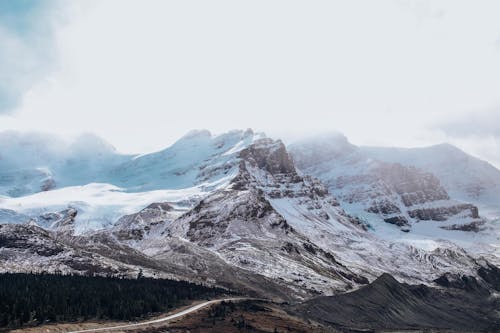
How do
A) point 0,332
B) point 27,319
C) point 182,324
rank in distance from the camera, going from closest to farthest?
point 0,332
point 27,319
point 182,324

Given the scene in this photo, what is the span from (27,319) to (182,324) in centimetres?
4093

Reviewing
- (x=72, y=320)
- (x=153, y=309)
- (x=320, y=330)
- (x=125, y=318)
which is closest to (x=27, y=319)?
(x=72, y=320)

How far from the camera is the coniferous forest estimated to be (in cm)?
15612

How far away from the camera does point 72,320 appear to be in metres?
159

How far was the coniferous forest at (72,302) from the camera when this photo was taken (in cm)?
→ 15612

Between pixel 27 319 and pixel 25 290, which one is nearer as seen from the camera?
pixel 27 319

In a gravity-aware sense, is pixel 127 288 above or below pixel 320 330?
above

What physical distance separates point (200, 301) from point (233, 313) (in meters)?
16.1

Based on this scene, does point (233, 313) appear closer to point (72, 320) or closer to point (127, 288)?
point (127, 288)

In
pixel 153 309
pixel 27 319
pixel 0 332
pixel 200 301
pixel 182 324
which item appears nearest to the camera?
pixel 0 332

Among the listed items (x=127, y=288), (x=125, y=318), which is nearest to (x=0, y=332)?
(x=125, y=318)

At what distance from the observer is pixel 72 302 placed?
17188 centimetres

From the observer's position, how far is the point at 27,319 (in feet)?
503

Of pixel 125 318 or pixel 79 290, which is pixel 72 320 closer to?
pixel 125 318
